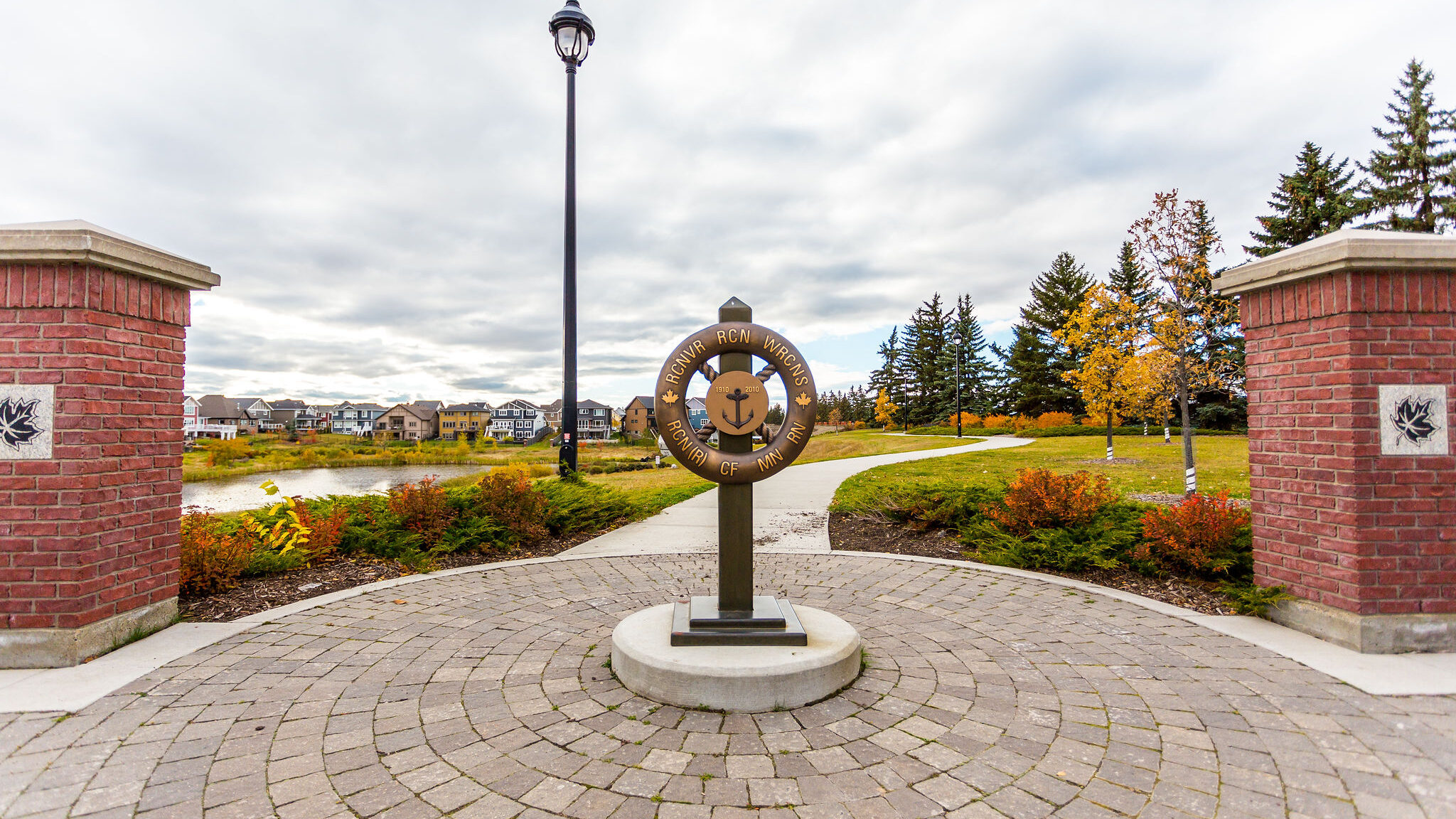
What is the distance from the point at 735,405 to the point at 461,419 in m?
84.1

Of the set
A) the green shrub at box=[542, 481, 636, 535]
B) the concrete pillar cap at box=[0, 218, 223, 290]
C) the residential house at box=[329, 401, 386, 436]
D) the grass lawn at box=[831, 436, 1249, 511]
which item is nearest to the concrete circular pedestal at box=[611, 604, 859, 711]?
the concrete pillar cap at box=[0, 218, 223, 290]

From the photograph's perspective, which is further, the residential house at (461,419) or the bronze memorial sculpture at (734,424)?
the residential house at (461,419)

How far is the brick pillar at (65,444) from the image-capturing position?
3.49m

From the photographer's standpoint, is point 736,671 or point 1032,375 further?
point 1032,375

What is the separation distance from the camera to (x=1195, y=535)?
4914mm

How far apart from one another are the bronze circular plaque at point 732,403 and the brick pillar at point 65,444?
3.30 metres

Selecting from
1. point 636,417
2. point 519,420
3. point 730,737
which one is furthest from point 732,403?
point 519,420

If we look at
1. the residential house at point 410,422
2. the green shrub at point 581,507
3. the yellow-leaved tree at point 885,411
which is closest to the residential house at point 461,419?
the residential house at point 410,422

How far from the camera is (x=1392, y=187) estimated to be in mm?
25656

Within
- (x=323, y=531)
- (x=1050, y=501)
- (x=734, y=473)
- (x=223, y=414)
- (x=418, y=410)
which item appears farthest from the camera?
(x=418, y=410)

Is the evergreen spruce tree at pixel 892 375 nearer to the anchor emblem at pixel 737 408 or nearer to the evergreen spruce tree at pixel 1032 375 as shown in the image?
the evergreen spruce tree at pixel 1032 375

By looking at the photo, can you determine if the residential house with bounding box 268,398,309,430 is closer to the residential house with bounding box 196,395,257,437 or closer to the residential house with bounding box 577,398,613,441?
the residential house with bounding box 196,395,257,437

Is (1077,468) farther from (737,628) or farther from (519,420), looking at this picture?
(519,420)

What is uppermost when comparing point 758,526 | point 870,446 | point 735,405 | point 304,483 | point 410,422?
point 410,422
